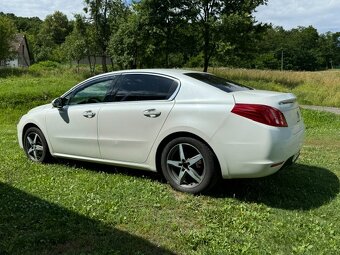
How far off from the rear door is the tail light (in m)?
0.88

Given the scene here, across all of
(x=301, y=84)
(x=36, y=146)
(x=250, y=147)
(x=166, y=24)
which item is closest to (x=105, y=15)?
(x=166, y=24)

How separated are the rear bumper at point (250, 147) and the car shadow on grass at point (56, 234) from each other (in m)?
1.40

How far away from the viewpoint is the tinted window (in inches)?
201

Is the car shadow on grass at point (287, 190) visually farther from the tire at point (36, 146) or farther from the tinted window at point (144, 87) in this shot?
the tire at point (36, 146)

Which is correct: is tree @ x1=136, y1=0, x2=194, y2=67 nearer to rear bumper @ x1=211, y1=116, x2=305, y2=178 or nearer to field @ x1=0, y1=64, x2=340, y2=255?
field @ x1=0, y1=64, x2=340, y2=255

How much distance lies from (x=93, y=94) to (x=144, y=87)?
0.93 metres

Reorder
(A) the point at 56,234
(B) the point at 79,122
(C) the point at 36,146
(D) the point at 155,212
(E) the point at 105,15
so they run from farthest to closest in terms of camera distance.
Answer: (E) the point at 105,15 < (C) the point at 36,146 < (B) the point at 79,122 < (D) the point at 155,212 < (A) the point at 56,234

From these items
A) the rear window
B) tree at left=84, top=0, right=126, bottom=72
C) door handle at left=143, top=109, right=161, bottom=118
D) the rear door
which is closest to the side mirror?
the rear door

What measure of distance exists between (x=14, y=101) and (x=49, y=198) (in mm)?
12371

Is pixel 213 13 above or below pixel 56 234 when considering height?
above

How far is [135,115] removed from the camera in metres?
5.14

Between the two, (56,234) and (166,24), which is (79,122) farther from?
(166,24)

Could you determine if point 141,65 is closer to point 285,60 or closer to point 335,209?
point 335,209

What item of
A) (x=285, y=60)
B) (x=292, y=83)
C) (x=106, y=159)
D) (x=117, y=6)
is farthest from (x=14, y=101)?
(x=285, y=60)
